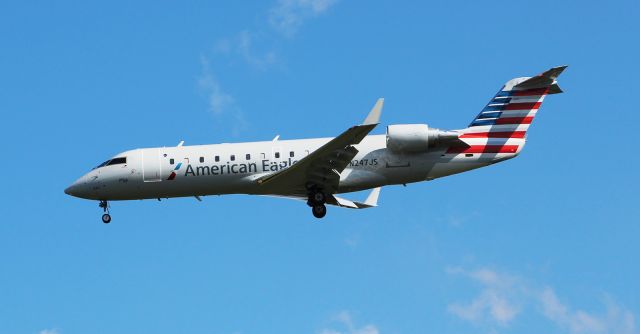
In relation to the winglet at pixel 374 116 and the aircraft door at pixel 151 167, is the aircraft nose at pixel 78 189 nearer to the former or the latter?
the aircraft door at pixel 151 167

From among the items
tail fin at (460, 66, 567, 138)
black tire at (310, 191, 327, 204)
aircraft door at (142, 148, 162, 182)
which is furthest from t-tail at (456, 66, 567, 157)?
aircraft door at (142, 148, 162, 182)

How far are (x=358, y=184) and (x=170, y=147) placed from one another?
663 centimetres

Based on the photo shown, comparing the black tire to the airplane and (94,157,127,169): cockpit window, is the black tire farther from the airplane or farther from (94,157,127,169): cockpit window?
(94,157,127,169): cockpit window

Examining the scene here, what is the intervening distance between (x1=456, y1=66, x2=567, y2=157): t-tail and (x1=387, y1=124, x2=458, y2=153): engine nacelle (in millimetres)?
1080

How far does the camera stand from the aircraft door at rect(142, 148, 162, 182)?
40281 millimetres

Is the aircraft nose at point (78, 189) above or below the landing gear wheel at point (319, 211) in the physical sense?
above

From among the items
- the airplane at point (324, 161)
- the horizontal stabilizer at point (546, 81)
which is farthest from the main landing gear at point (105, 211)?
the horizontal stabilizer at point (546, 81)

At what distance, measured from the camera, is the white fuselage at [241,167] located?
39344 mm

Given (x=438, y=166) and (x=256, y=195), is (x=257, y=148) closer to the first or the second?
(x=256, y=195)

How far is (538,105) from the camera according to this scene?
40094mm

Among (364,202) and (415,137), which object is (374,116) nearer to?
(415,137)

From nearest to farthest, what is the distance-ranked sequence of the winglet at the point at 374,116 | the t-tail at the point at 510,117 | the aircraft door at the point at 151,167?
the winglet at the point at 374,116 → the t-tail at the point at 510,117 → the aircraft door at the point at 151,167

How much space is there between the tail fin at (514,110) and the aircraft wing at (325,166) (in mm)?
4357

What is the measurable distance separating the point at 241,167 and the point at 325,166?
3032mm
